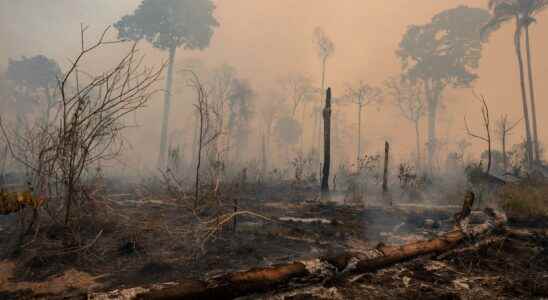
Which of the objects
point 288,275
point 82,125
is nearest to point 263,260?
point 288,275

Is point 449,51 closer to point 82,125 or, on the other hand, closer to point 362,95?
point 362,95

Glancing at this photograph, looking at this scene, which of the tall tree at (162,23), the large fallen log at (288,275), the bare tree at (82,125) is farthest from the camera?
the tall tree at (162,23)

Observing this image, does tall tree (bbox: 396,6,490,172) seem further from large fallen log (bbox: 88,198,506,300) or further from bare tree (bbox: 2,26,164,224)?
bare tree (bbox: 2,26,164,224)

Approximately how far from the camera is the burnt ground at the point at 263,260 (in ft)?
12.1

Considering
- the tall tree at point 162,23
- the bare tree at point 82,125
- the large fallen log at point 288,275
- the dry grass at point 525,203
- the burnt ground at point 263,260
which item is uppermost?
the tall tree at point 162,23

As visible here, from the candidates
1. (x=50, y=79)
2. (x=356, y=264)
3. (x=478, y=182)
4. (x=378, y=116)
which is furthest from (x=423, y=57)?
(x=378, y=116)

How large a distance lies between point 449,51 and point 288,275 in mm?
37278

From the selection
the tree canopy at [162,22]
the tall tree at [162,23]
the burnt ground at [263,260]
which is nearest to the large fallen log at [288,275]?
the burnt ground at [263,260]

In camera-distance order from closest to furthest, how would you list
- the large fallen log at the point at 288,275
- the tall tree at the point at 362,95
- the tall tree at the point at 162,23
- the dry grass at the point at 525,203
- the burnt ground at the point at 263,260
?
the large fallen log at the point at 288,275 → the burnt ground at the point at 263,260 → the dry grass at the point at 525,203 → the tall tree at the point at 162,23 → the tall tree at the point at 362,95

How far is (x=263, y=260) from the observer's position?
16.4ft

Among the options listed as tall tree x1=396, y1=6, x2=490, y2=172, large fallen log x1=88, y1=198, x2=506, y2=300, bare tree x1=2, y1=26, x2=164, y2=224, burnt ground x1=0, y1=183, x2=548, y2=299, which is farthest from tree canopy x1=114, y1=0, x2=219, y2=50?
large fallen log x1=88, y1=198, x2=506, y2=300

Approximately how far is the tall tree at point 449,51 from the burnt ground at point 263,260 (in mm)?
29502

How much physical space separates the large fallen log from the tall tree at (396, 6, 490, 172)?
31149 mm

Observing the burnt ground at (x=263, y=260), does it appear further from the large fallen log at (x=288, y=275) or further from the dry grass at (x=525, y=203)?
the dry grass at (x=525, y=203)
